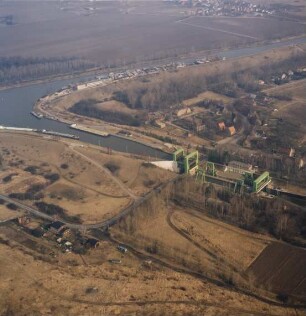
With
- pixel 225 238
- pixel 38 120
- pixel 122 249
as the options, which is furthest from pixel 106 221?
pixel 38 120

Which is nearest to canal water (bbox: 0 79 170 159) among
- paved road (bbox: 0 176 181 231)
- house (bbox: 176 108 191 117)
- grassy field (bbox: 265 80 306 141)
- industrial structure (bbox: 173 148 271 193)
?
industrial structure (bbox: 173 148 271 193)

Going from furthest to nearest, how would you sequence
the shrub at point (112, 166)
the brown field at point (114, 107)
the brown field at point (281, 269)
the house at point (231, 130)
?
the brown field at point (114, 107), the house at point (231, 130), the shrub at point (112, 166), the brown field at point (281, 269)

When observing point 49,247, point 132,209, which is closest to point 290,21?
point 132,209

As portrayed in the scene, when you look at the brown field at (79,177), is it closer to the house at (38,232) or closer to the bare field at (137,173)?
the bare field at (137,173)

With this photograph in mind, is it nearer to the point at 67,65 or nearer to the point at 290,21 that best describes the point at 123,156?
the point at 67,65

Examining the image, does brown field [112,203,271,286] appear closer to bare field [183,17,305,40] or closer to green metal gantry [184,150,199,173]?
green metal gantry [184,150,199,173]

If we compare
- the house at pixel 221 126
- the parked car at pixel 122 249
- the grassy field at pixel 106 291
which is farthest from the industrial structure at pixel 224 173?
the grassy field at pixel 106 291

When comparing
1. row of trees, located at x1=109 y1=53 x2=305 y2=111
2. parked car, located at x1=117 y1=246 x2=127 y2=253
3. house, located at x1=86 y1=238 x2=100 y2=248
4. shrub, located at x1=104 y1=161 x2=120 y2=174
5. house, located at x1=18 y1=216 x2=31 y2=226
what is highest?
row of trees, located at x1=109 y1=53 x2=305 y2=111
